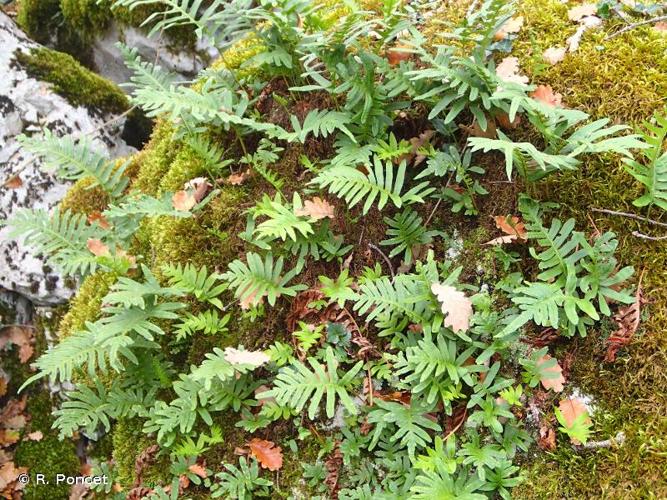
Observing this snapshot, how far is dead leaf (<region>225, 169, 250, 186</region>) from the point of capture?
360cm

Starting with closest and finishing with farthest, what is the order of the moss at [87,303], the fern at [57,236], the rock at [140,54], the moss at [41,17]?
the fern at [57,236], the moss at [87,303], the rock at [140,54], the moss at [41,17]

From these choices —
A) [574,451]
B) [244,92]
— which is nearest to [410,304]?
[574,451]

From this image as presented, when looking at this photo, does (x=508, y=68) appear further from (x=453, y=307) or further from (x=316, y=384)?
(x=316, y=384)

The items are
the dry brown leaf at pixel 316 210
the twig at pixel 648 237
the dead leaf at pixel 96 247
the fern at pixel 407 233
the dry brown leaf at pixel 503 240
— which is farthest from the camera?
the dead leaf at pixel 96 247

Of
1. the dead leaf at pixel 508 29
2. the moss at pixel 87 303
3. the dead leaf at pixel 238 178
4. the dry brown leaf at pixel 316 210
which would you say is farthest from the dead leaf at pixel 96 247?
the dead leaf at pixel 508 29

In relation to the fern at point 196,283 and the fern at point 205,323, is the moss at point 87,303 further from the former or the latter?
the fern at point 205,323

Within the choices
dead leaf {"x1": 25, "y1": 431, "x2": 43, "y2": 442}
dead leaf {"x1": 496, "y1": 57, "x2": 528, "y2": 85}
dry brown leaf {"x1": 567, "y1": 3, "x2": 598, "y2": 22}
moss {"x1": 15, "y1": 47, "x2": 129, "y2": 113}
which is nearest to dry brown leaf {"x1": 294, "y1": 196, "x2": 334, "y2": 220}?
dead leaf {"x1": 496, "y1": 57, "x2": 528, "y2": 85}

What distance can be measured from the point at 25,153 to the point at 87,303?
201 centimetres

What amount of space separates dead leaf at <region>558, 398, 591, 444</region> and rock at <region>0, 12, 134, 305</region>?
162 inches

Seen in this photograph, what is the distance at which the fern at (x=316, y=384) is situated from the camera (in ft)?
8.80

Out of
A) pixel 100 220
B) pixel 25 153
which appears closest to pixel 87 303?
pixel 100 220

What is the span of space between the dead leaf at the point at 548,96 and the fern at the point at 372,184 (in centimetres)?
79

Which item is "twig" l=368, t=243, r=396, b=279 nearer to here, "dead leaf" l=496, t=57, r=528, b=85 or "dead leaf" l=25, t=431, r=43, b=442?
"dead leaf" l=496, t=57, r=528, b=85

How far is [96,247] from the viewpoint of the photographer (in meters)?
3.54
